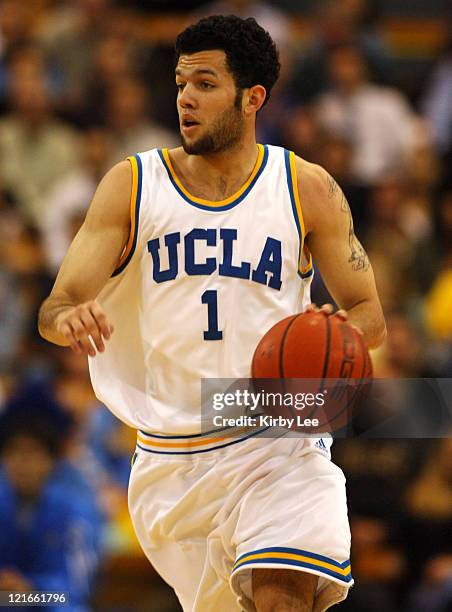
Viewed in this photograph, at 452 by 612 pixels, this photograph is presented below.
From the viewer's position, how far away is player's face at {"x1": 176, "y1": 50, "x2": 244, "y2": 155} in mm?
5418

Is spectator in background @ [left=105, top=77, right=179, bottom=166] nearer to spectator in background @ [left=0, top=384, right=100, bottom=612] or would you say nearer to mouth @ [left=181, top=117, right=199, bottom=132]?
spectator in background @ [left=0, top=384, right=100, bottom=612]

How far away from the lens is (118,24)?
1265 cm

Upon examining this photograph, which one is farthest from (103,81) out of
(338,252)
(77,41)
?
(338,252)

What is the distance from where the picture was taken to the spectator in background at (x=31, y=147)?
11.6 m

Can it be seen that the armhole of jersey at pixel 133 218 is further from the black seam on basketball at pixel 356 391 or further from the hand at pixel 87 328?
the black seam on basketball at pixel 356 391

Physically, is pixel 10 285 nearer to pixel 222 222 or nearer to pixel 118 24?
pixel 118 24

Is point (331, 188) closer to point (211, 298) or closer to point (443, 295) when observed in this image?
point (211, 298)

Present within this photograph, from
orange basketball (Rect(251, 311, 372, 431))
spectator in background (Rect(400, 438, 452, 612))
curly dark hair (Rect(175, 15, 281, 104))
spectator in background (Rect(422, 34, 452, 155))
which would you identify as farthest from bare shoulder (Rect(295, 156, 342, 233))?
spectator in background (Rect(422, 34, 452, 155))

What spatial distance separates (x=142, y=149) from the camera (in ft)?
38.2

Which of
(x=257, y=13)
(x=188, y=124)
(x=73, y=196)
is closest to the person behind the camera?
(x=188, y=124)

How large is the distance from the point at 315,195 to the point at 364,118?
22.4ft

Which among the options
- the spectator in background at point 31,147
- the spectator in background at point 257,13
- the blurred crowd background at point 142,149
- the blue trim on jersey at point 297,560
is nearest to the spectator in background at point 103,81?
the blurred crowd background at point 142,149

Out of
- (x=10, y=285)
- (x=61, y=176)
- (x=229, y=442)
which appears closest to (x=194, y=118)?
(x=229, y=442)

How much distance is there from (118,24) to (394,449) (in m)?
6.15
